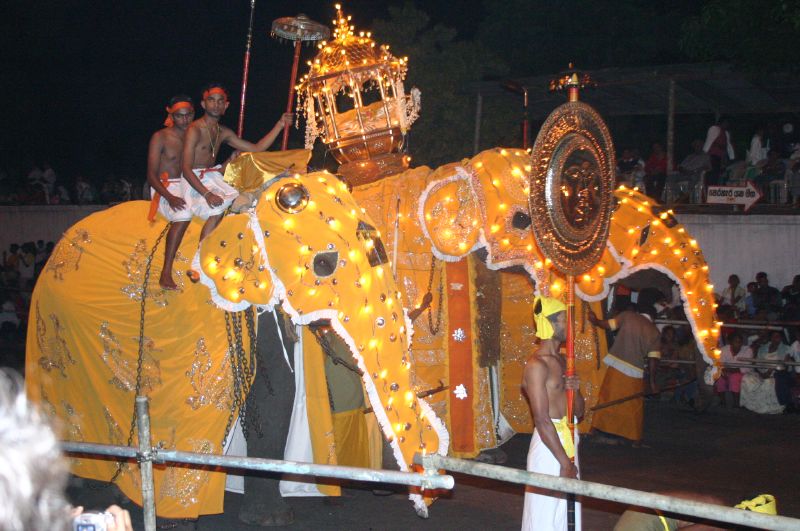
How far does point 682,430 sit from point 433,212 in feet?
13.8

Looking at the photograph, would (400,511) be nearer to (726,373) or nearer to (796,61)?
(726,373)

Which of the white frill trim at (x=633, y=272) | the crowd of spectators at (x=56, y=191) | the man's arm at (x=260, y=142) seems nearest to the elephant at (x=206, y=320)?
the man's arm at (x=260, y=142)

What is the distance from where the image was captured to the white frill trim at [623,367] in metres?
9.99

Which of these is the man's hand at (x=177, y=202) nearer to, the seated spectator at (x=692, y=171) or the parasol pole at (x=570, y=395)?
the parasol pole at (x=570, y=395)

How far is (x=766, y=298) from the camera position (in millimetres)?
12656

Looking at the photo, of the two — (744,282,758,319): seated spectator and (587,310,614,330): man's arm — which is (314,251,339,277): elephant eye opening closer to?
(587,310,614,330): man's arm

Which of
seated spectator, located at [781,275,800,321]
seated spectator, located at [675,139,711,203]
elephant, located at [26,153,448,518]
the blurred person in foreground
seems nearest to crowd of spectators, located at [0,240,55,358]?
elephant, located at [26,153,448,518]

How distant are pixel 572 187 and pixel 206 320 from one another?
9.51ft

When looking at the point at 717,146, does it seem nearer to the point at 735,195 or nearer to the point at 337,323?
the point at 735,195

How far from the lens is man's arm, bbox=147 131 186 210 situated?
23.7 ft

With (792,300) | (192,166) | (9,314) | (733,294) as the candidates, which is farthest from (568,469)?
(9,314)

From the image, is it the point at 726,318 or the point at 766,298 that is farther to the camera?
the point at 766,298

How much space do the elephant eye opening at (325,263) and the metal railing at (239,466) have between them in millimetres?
2071

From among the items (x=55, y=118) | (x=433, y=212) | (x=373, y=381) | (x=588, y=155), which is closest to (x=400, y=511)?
(x=373, y=381)
